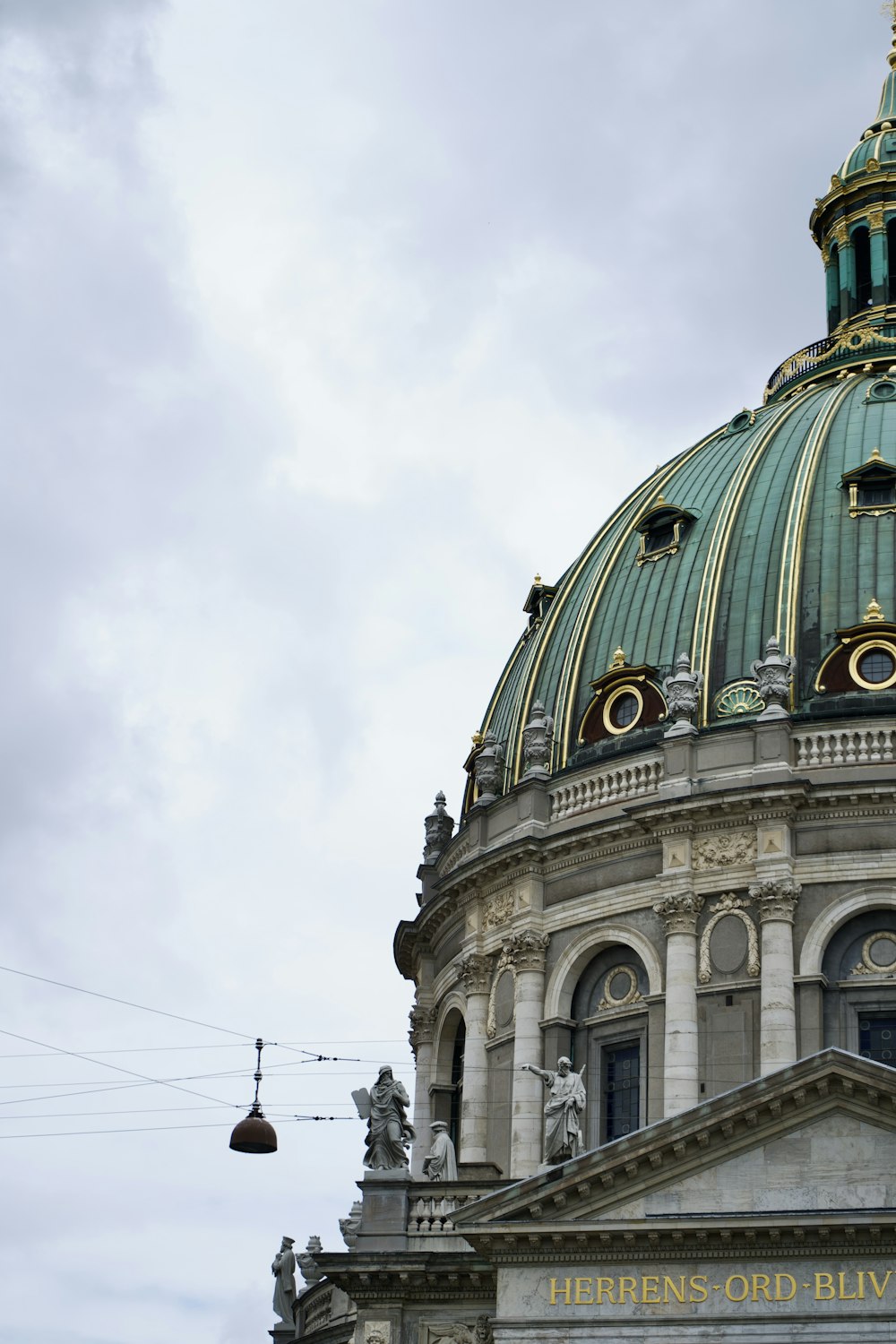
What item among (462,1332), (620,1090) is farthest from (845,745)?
(462,1332)

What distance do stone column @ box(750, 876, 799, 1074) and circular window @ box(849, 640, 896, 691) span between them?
5204 millimetres

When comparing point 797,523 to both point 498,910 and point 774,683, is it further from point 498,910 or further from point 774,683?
point 498,910

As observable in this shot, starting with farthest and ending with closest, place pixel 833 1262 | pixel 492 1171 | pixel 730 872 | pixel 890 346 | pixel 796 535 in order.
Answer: pixel 890 346, pixel 796 535, pixel 730 872, pixel 492 1171, pixel 833 1262

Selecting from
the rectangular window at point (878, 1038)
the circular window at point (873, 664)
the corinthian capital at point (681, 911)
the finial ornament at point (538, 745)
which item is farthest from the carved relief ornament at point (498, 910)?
the circular window at point (873, 664)

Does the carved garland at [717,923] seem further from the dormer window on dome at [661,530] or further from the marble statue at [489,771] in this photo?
the dormer window on dome at [661,530]

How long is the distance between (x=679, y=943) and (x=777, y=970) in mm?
2350

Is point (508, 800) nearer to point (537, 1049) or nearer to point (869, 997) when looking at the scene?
point (537, 1049)

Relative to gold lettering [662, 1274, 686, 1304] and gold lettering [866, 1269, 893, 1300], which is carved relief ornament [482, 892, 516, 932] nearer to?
gold lettering [662, 1274, 686, 1304]

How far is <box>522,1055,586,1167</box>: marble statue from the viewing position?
40875 millimetres

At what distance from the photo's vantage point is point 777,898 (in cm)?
4772

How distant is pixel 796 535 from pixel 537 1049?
13.3 meters

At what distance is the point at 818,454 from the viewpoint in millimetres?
55188

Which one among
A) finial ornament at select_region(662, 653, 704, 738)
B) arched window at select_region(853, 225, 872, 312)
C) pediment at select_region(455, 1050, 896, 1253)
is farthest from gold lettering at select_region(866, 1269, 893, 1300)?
arched window at select_region(853, 225, 872, 312)

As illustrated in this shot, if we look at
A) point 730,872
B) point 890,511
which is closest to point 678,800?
point 730,872
